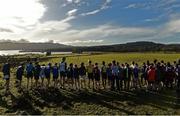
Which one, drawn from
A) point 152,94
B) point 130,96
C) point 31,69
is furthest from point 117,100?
point 31,69

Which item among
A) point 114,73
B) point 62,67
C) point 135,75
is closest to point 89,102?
point 114,73

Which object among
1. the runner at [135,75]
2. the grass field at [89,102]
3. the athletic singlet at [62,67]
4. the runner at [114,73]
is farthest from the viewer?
the athletic singlet at [62,67]

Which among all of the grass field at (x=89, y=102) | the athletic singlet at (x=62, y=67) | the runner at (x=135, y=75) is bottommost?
the grass field at (x=89, y=102)

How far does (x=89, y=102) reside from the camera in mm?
21266

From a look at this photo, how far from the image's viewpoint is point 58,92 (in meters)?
24.8

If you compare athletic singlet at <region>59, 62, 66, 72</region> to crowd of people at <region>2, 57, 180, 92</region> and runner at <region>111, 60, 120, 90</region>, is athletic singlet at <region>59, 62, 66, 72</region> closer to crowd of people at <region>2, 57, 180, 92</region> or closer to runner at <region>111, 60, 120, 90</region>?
crowd of people at <region>2, 57, 180, 92</region>

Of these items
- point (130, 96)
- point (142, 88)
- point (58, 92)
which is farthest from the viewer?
point (142, 88)

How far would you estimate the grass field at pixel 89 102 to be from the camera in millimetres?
18797

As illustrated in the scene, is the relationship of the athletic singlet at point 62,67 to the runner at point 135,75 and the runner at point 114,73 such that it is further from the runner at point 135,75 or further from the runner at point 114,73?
the runner at point 135,75

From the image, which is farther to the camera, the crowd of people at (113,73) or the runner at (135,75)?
the runner at (135,75)

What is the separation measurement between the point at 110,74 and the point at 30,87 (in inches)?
282

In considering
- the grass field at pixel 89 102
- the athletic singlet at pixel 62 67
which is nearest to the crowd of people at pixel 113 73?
the athletic singlet at pixel 62 67

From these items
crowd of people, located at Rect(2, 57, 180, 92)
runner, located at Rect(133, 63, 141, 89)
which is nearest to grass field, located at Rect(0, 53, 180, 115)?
crowd of people, located at Rect(2, 57, 180, 92)

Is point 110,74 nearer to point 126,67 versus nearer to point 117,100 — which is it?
point 126,67
